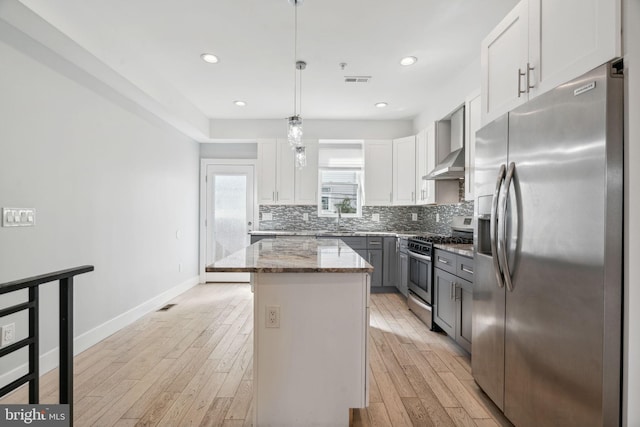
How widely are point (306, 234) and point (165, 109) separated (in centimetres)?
243

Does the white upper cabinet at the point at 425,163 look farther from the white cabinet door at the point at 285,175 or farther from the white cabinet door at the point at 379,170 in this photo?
the white cabinet door at the point at 285,175

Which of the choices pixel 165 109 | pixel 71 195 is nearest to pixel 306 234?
pixel 165 109

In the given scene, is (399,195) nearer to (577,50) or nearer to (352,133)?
(352,133)

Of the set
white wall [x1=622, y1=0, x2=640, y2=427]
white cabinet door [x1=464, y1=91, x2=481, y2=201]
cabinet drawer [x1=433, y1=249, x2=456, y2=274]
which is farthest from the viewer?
white cabinet door [x1=464, y1=91, x2=481, y2=201]

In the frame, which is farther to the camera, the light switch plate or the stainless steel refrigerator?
the light switch plate

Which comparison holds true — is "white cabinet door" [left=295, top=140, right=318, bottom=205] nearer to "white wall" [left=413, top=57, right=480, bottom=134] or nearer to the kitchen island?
"white wall" [left=413, top=57, right=480, bottom=134]

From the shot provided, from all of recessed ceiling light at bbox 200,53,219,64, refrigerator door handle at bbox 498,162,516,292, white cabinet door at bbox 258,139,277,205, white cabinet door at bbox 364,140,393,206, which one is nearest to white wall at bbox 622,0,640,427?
refrigerator door handle at bbox 498,162,516,292

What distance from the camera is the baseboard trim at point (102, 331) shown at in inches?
85.8

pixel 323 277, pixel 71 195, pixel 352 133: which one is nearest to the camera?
pixel 323 277

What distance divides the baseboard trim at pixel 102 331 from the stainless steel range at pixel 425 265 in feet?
10.3

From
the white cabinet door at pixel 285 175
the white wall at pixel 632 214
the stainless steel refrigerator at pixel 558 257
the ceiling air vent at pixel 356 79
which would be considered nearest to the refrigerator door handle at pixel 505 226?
the stainless steel refrigerator at pixel 558 257

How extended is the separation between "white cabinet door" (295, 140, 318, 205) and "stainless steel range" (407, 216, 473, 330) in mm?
1765

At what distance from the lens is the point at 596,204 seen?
1172 millimetres

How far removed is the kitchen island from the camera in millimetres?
1683
